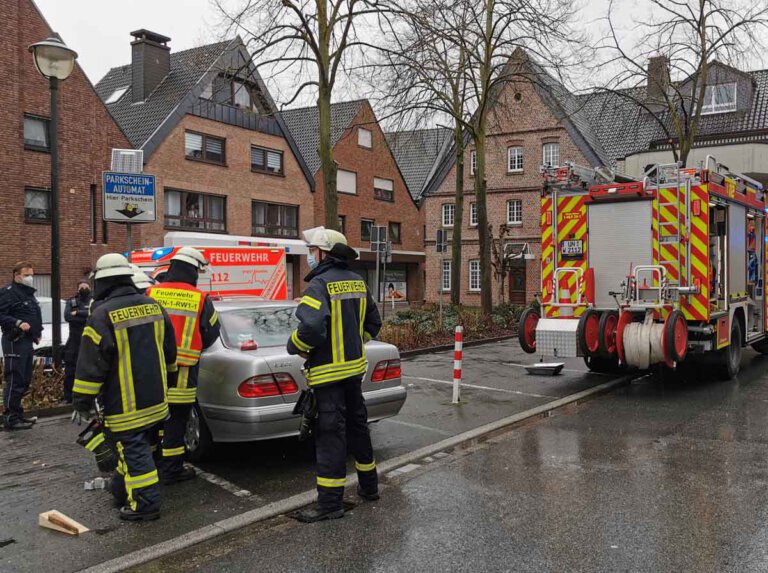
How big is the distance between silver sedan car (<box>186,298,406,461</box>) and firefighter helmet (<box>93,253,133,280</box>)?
4.12 feet

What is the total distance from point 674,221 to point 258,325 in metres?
5.83

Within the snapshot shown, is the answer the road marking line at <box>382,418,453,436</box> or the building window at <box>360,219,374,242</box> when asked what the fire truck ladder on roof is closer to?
the road marking line at <box>382,418,453,436</box>

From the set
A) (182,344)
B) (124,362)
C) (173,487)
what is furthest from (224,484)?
(124,362)

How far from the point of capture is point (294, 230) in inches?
1273

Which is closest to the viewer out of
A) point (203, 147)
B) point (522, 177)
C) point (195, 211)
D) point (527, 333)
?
point (527, 333)

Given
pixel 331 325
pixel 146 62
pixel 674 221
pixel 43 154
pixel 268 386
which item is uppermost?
pixel 146 62

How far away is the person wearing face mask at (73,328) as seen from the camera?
867cm

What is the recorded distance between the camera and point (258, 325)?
630cm

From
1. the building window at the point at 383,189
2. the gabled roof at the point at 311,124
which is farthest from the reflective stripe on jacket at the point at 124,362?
the building window at the point at 383,189

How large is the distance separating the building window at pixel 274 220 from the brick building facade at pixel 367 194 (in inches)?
62.1

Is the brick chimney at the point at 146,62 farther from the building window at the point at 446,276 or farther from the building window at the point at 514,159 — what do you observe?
the building window at the point at 446,276

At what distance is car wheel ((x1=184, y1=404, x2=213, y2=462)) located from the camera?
19.4 feet

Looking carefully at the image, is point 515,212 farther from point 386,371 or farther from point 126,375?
point 126,375

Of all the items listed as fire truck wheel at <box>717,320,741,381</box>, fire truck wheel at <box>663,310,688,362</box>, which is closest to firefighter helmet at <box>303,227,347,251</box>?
fire truck wheel at <box>663,310,688,362</box>
